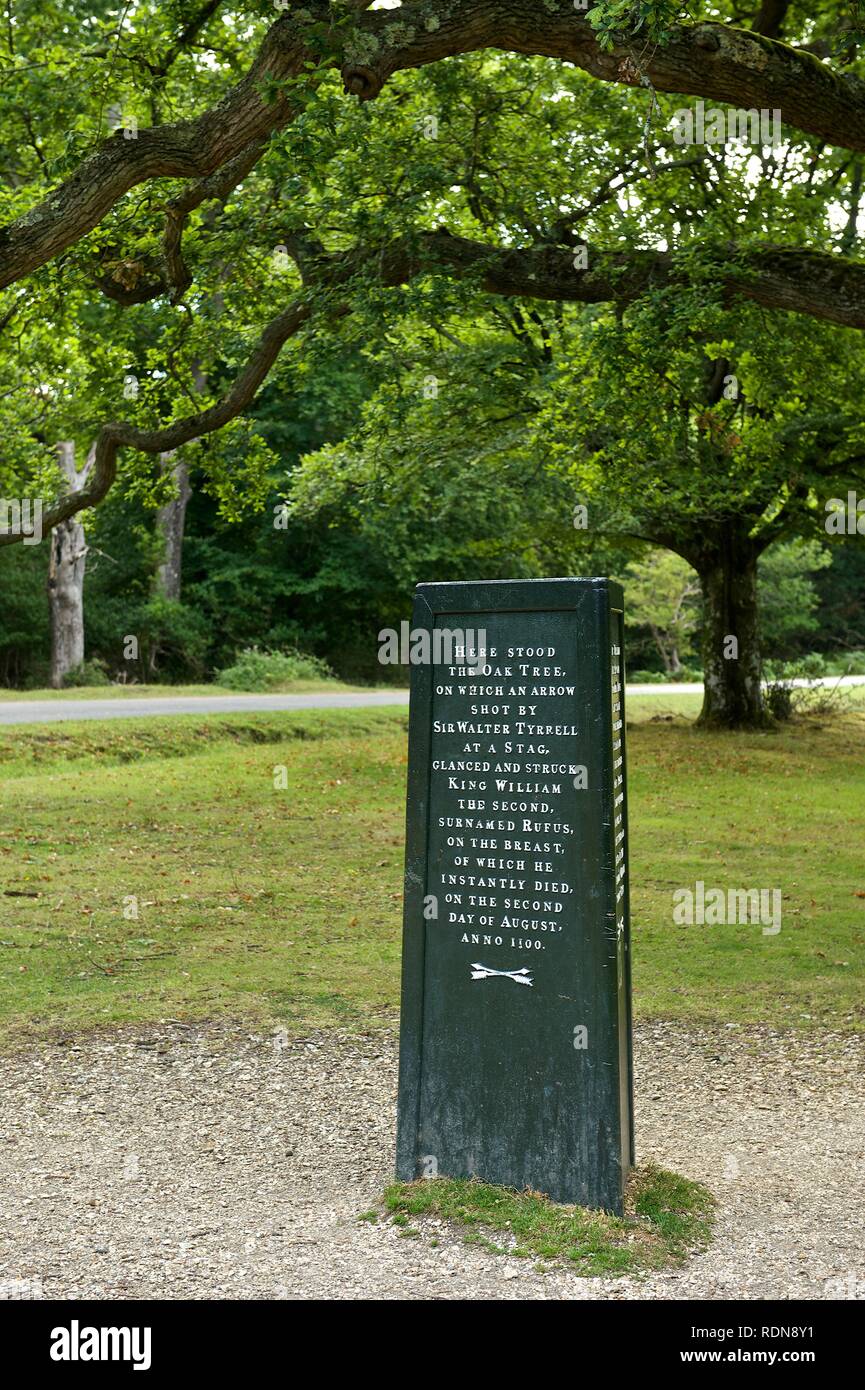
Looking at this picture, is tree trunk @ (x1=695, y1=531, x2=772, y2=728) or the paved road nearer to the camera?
the paved road

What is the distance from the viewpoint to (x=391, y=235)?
1175cm

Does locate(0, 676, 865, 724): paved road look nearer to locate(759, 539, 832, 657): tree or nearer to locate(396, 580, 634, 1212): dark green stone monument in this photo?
locate(396, 580, 634, 1212): dark green stone monument

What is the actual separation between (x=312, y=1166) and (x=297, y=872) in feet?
22.2

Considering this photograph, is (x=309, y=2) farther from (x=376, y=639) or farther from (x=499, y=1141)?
(x=376, y=639)

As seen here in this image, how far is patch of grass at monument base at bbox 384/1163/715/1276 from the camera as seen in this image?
4.60m

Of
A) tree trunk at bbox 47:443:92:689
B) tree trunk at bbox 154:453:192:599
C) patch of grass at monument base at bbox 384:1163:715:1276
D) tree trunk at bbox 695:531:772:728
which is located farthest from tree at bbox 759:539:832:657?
patch of grass at monument base at bbox 384:1163:715:1276

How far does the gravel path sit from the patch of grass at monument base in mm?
88

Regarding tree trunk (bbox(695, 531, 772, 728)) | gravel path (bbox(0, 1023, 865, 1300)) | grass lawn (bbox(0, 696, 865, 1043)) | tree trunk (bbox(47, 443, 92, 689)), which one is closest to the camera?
gravel path (bbox(0, 1023, 865, 1300))

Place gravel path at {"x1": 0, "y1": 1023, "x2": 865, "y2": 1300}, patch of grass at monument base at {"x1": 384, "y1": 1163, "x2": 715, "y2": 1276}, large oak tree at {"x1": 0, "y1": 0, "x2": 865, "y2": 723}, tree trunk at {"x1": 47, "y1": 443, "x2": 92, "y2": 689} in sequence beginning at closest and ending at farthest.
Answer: gravel path at {"x1": 0, "y1": 1023, "x2": 865, "y2": 1300} → patch of grass at monument base at {"x1": 384, "y1": 1163, "x2": 715, "y2": 1276} → large oak tree at {"x1": 0, "y1": 0, "x2": 865, "y2": 723} → tree trunk at {"x1": 47, "y1": 443, "x2": 92, "y2": 689}

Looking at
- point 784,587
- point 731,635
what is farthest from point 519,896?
point 784,587

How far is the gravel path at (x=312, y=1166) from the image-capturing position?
14.6 feet

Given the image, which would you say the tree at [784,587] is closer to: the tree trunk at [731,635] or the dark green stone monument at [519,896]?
the tree trunk at [731,635]

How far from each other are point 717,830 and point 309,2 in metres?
9.91

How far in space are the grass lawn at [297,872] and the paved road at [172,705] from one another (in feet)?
4.15
